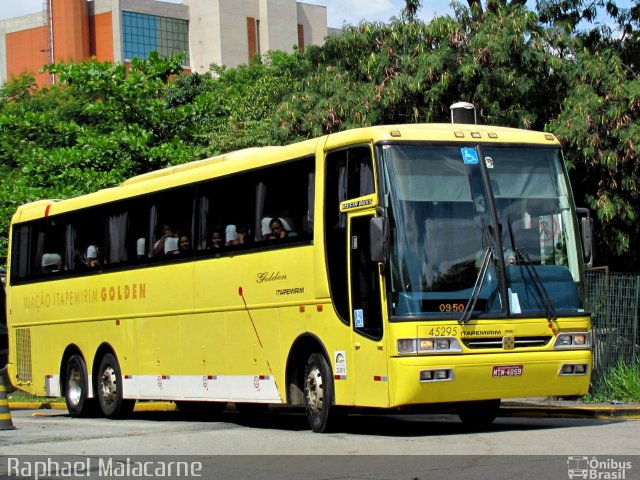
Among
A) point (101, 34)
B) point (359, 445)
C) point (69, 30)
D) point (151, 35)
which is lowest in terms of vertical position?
point (359, 445)

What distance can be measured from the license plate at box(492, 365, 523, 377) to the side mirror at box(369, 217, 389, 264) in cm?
176

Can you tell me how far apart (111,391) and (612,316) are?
8.24 meters

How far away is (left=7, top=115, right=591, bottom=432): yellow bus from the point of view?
13406mm

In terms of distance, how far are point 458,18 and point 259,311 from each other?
1104cm

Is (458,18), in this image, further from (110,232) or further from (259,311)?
(259,311)

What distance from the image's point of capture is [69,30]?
98938 millimetres

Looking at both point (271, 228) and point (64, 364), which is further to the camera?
point (64, 364)

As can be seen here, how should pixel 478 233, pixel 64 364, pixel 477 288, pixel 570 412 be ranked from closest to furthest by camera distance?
pixel 477 288
pixel 478 233
pixel 570 412
pixel 64 364

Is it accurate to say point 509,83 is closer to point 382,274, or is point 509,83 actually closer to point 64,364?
point 64,364

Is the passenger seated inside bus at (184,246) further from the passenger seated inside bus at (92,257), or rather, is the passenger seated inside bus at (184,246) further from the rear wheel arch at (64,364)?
the rear wheel arch at (64,364)

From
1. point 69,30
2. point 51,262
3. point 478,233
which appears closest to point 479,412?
point 478,233

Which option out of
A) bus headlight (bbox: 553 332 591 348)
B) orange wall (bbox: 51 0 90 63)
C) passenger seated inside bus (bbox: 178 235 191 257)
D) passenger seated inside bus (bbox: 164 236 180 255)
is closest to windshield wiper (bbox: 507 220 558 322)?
bus headlight (bbox: 553 332 591 348)

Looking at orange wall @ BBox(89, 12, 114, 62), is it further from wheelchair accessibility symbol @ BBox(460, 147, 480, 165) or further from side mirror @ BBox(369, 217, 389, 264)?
side mirror @ BBox(369, 217, 389, 264)
